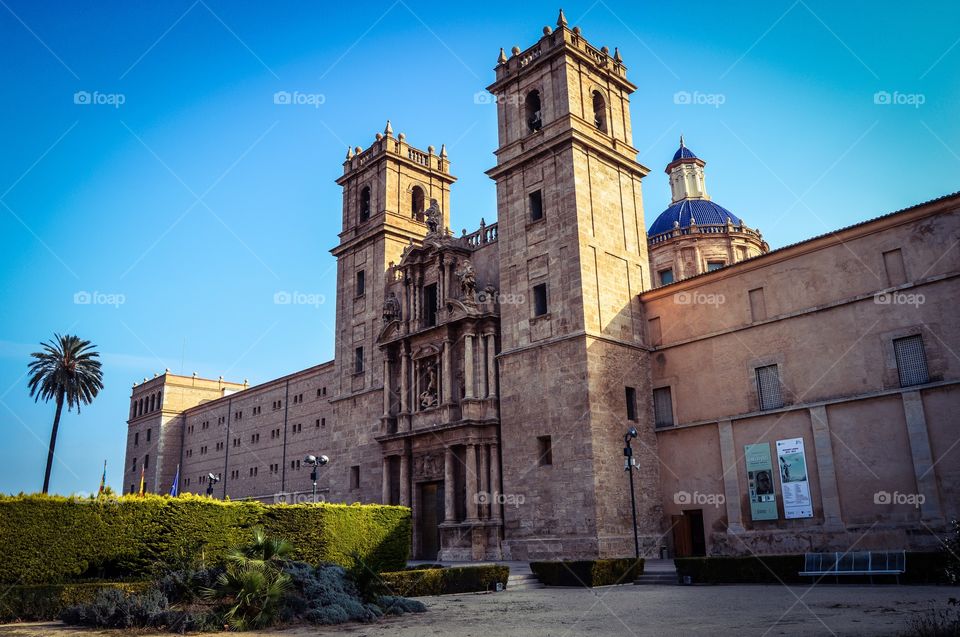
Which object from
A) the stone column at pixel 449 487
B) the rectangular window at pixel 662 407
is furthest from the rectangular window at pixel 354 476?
the rectangular window at pixel 662 407

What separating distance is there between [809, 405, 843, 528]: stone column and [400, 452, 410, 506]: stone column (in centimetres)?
1838

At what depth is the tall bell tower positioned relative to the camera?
29719 mm

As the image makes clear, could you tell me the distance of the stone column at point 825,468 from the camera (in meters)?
26.0

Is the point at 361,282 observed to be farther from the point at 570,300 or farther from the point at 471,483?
the point at 570,300

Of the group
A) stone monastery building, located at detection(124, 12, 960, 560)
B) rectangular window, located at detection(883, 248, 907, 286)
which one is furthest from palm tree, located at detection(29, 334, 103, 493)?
rectangular window, located at detection(883, 248, 907, 286)

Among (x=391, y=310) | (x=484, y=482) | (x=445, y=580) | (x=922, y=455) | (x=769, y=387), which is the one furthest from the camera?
(x=391, y=310)

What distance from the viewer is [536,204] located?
1363 inches

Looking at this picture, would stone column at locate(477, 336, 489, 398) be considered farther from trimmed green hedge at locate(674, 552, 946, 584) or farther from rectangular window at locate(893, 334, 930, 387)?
rectangular window at locate(893, 334, 930, 387)

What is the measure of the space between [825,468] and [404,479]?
18875 millimetres

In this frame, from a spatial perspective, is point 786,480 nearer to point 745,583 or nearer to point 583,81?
point 745,583

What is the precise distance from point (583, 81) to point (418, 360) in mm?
15593

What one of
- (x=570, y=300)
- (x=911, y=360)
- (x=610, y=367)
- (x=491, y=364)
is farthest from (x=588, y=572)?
(x=491, y=364)

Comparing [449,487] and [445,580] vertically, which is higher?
[449,487]

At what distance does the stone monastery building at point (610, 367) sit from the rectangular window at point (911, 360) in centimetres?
5
